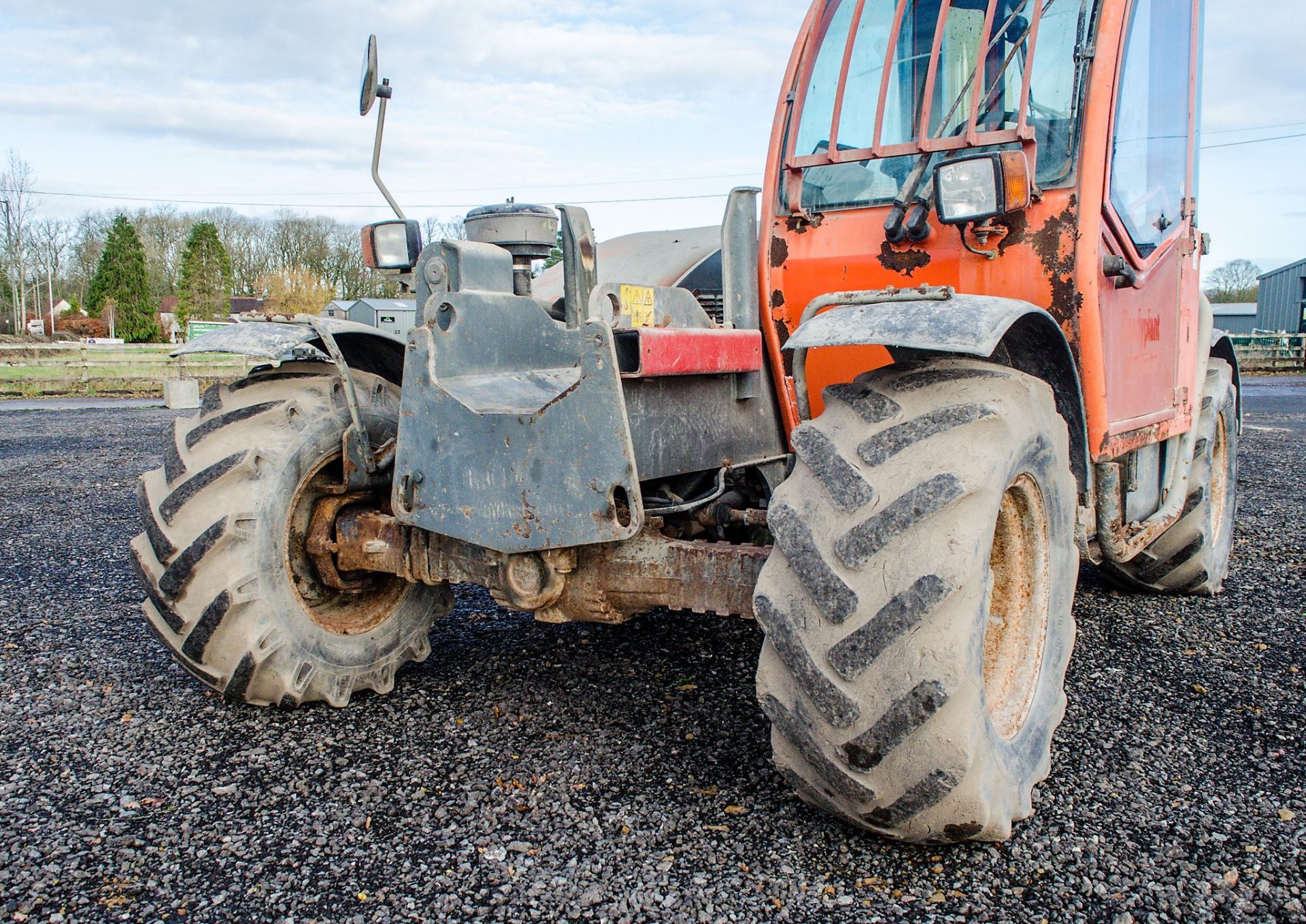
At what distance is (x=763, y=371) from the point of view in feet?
11.6

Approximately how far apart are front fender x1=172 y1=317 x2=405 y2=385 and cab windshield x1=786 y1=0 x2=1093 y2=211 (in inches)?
62.8

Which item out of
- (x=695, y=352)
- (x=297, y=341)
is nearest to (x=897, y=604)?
(x=695, y=352)

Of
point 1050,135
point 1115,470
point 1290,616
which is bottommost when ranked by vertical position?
point 1290,616

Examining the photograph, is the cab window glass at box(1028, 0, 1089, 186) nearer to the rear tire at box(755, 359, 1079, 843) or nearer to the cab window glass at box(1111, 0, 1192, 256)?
the cab window glass at box(1111, 0, 1192, 256)

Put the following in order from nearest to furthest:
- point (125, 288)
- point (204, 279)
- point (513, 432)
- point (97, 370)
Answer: point (513, 432), point (97, 370), point (204, 279), point (125, 288)

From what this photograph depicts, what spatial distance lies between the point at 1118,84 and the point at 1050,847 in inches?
90.8

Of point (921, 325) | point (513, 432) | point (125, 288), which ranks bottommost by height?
point (513, 432)

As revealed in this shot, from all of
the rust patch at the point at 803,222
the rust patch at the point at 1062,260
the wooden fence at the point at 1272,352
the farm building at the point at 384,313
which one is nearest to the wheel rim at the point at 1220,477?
the rust patch at the point at 1062,260

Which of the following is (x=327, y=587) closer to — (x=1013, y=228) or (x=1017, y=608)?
(x=1017, y=608)

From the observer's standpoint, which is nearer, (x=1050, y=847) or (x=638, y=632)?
(x=1050, y=847)

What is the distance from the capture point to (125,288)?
5859 cm

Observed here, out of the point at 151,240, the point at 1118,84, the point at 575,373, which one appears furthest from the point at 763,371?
the point at 151,240

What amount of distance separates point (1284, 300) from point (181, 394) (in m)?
52.0

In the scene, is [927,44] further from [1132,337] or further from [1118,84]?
[1132,337]
